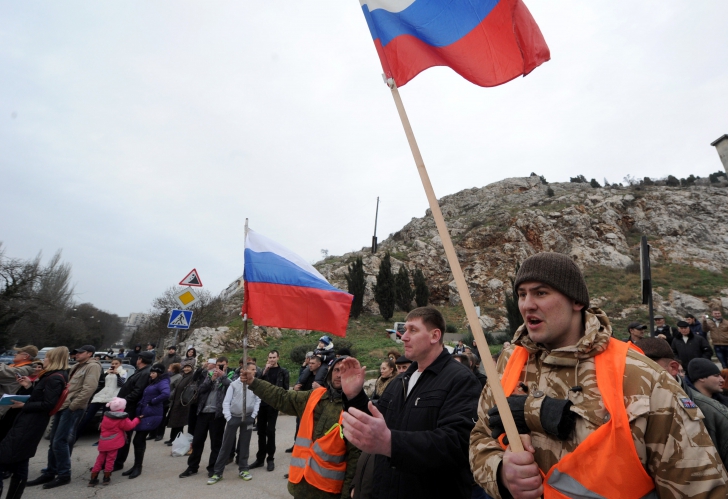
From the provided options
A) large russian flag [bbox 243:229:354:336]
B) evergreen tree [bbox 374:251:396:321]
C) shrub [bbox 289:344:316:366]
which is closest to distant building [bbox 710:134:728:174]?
large russian flag [bbox 243:229:354:336]

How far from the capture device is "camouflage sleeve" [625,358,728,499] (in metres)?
1.22

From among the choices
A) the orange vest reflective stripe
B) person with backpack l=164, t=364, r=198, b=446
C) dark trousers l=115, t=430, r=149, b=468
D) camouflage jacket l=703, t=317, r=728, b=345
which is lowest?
dark trousers l=115, t=430, r=149, b=468

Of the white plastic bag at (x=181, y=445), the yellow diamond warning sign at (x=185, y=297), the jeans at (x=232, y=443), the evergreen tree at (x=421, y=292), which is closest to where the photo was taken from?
the jeans at (x=232, y=443)

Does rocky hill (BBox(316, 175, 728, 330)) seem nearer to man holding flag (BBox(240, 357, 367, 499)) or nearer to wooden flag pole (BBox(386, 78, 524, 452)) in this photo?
man holding flag (BBox(240, 357, 367, 499))

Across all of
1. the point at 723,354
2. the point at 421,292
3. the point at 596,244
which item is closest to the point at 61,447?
the point at 723,354

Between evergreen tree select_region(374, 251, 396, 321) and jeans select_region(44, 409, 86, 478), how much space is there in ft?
86.9

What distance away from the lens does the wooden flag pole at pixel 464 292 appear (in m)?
1.46

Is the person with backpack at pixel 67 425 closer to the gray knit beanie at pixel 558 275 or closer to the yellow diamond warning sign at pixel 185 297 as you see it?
the yellow diamond warning sign at pixel 185 297

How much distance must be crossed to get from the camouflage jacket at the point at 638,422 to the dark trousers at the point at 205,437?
629 cm

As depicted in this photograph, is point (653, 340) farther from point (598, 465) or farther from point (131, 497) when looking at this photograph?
point (131, 497)

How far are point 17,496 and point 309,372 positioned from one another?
13.7 ft

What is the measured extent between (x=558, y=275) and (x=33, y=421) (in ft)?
20.7

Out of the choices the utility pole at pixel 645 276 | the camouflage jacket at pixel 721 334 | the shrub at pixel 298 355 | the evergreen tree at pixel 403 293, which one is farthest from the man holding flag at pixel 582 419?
the evergreen tree at pixel 403 293

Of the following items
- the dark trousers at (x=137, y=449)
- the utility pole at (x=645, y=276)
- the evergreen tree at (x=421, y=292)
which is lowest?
the dark trousers at (x=137, y=449)
